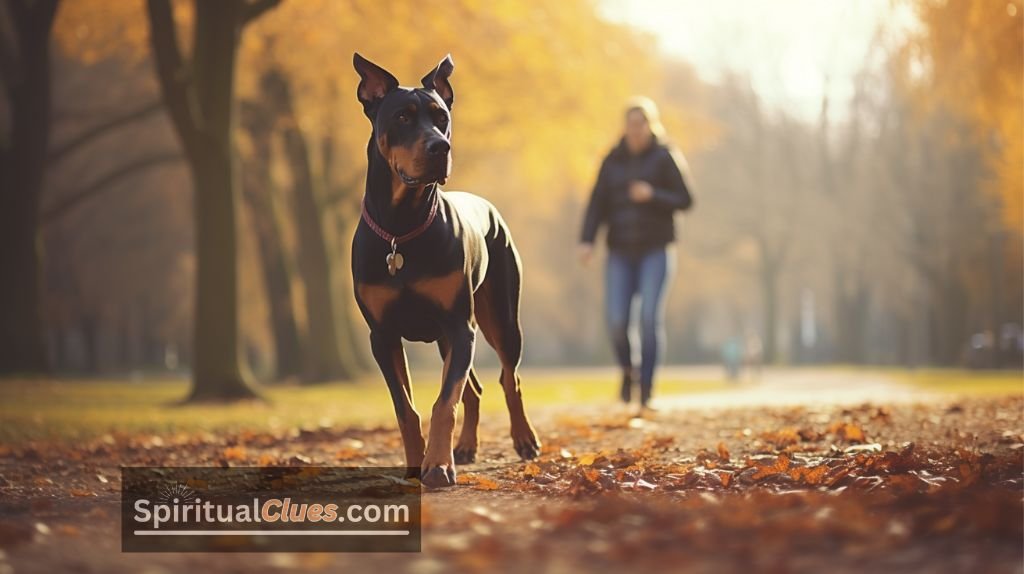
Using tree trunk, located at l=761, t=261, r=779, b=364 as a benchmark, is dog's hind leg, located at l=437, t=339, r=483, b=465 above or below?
below

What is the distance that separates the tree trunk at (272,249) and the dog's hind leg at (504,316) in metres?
17.7

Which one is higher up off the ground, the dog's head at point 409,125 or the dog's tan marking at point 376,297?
the dog's head at point 409,125

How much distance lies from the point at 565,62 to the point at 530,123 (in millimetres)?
1524

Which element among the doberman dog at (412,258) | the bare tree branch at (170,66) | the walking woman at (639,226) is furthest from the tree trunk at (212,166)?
the doberman dog at (412,258)

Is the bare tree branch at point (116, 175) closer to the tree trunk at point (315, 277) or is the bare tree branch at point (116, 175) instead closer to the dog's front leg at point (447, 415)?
the tree trunk at point (315, 277)

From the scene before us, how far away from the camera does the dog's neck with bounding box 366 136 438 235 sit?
19.1 ft

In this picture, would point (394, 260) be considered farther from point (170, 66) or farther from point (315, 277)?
point (315, 277)

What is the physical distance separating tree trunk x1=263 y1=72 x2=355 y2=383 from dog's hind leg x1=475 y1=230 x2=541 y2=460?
16.8m

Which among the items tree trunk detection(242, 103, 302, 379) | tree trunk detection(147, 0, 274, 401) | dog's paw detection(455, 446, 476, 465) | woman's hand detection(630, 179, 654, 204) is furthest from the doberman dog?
tree trunk detection(242, 103, 302, 379)

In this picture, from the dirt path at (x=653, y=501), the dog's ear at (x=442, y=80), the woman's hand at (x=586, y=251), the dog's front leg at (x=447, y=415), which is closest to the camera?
the dirt path at (x=653, y=501)

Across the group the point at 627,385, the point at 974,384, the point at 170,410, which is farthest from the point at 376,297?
the point at 974,384

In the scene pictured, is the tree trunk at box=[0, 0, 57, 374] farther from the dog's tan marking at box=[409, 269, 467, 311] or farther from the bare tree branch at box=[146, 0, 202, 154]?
the dog's tan marking at box=[409, 269, 467, 311]

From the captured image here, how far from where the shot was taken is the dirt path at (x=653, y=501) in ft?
12.4

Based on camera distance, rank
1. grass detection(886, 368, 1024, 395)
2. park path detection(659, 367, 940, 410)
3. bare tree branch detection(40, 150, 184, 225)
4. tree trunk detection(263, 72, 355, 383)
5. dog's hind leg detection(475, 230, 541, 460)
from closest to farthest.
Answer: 1. dog's hind leg detection(475, 230, 541, 460)
2. park path detection(659, 367, 940, 410)
3. grass detection(886, 368, 1024, 395)
4. bare tree branch detection(40, 150, 184, 225)
5. tree trunk detection(263, 72, 355, 383)
